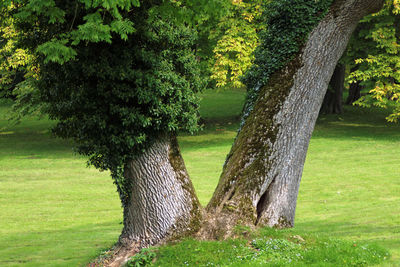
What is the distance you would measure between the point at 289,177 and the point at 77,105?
413 centimetres

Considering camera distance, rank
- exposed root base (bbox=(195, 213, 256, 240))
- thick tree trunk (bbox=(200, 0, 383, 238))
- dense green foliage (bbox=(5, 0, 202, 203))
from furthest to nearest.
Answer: thick tree trunk (bbox=(200, 0, 383, 238)) → exposed root base (bbox=(195, 213, 256, 240)) → dense green foliage (bbox=(5, 0, 202, 203))

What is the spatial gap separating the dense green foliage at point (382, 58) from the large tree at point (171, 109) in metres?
18.0

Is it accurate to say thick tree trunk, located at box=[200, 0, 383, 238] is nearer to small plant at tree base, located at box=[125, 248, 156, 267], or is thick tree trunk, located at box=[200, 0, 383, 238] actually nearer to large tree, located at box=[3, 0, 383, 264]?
large tree, located at box=[3, 0, 383, 264]

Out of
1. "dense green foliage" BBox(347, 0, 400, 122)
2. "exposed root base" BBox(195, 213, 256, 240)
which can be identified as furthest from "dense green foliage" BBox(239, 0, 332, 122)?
"dense green foliage" BBox(347, 0, 400, 122)

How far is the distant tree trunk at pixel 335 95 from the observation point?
113ft

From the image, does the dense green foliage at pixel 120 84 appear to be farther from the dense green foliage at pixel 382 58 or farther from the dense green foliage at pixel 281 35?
the dense green foliage at pixel 382 58

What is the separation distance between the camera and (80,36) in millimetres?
7598

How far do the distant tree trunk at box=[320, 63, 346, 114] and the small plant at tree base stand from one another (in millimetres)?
27194

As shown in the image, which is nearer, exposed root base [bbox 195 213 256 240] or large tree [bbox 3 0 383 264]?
large tree [bbox 3 0 383 264]

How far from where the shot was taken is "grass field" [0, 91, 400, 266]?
1207 cm

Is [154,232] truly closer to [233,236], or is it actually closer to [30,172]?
[233,236]

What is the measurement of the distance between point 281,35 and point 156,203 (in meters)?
4.05

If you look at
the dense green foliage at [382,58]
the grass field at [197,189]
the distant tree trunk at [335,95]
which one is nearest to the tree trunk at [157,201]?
the grass field at [197,189]

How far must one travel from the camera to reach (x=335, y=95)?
35250 millimetres
